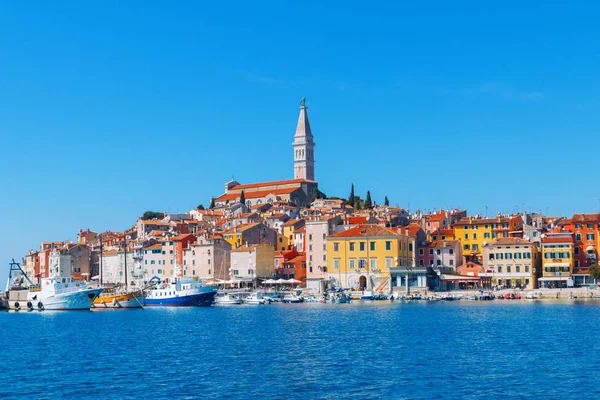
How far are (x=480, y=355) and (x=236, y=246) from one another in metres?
66.2

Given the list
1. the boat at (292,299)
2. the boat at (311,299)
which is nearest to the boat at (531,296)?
the boat at (311,299)

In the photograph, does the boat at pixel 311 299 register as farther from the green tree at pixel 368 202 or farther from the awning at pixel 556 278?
the green tree at pixel 368 202

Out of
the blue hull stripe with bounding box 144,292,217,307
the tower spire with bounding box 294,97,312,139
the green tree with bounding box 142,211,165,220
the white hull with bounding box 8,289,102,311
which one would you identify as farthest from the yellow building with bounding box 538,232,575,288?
the tower spire with bounding box 294,97,312,139

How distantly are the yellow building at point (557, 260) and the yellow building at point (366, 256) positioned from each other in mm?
13073

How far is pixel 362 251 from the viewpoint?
8725 cm

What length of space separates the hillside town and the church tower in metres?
50.3

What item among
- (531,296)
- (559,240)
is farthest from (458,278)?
(559,240)

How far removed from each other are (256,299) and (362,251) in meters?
11.7

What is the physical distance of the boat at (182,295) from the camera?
77.3 meters

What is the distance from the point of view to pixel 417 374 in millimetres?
30719

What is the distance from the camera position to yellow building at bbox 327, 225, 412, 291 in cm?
8612

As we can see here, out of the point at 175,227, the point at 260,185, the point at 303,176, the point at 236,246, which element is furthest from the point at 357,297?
the point at 303,176

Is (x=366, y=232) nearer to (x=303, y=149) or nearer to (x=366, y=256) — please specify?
(x=366, y=256)

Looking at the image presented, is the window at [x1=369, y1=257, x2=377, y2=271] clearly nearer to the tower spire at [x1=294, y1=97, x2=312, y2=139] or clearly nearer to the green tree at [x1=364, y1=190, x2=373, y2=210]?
the green tree at [x1=364, y1=190, x2=373, y2=210]
